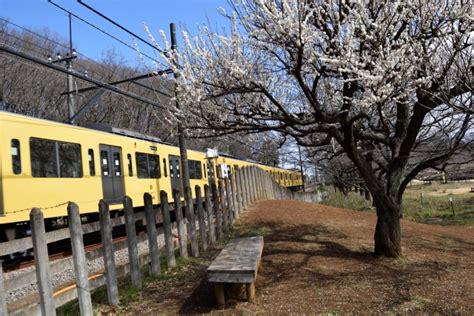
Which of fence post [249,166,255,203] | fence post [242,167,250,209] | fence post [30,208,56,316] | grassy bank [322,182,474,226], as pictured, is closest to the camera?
fence post [30,208,56,316]

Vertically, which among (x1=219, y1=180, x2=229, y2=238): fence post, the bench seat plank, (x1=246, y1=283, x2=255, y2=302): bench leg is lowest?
(x1=246, y1=283, x2=255, y2=302): bench leg

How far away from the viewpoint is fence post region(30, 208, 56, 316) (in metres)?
3.89

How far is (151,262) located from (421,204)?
26349 millimetres

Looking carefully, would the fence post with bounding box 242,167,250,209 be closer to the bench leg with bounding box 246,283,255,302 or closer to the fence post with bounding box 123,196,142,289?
the fence post with bounding box 123,196,142,289

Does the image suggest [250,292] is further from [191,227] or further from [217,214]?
[217,214]

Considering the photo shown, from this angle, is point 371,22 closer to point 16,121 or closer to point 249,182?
point 16,121

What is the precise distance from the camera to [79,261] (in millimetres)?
4395

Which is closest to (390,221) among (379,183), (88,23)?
(379,183)

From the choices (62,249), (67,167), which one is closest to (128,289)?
(62,249)

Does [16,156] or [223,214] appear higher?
[16,156]

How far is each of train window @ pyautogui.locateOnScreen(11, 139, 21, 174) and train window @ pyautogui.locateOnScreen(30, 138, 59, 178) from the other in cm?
35

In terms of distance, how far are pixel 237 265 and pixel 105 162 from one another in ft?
26.1

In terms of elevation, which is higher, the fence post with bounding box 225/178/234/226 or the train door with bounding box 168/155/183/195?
the train door with bounding box 168/155/183/195

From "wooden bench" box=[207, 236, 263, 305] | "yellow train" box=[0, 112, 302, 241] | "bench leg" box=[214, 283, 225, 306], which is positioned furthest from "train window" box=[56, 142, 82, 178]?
"bench leg" box=[214, 283, 225, 306]
